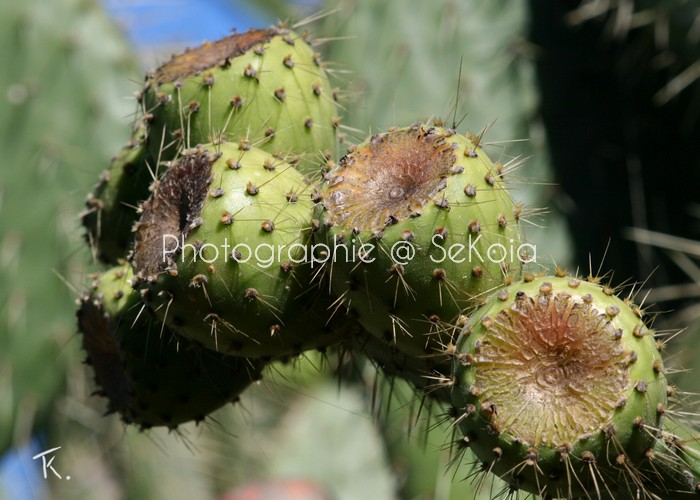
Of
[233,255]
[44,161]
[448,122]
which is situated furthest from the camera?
[44,161]

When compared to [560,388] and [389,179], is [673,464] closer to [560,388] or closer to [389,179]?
[560,388]

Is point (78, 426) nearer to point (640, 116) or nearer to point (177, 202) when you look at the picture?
point (640, 116)

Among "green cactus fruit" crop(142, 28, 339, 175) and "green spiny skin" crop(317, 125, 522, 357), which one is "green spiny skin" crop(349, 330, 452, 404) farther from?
"green cactus fruit" crop(142, 28, 339, 175)

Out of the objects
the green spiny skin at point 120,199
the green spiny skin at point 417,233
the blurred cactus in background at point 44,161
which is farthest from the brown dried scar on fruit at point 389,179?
the blurred cactus in background at point 44,161

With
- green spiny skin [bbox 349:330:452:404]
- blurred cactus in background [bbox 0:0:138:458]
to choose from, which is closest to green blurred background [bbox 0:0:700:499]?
blurred cactus in background [bbox 0:0:138:458]

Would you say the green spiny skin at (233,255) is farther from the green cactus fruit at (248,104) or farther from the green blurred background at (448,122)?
the green blurred background at (448,122)

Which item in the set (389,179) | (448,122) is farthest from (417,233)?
(448,122)

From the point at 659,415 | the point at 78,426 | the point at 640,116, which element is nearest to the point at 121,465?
the point at 78,426
